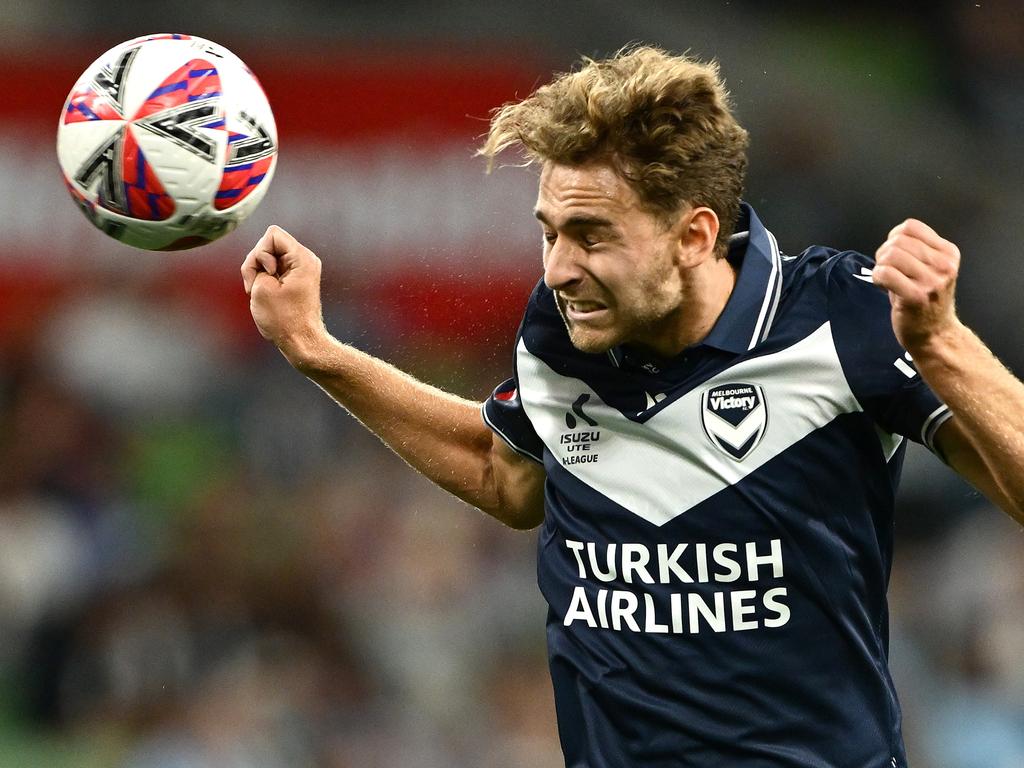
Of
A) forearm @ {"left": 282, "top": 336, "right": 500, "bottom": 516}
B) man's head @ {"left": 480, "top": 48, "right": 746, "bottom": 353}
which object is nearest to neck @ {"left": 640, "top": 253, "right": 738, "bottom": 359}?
man's head @ {"left": 480, "top": 48, "right": 746, "bottom": 353}

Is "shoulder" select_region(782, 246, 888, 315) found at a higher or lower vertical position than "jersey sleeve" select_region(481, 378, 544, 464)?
higher

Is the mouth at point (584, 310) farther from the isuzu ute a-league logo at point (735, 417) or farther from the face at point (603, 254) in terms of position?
the isuzu ute a-league logo at point (735, 417)

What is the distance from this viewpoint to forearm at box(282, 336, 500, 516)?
4379 millimetres

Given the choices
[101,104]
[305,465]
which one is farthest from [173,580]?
[101,104]

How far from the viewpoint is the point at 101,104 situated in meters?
4.08

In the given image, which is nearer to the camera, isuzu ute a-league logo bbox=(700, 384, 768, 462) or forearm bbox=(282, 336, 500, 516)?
isuzu ute a-league logo bbox=(700, 384, 768, 462)

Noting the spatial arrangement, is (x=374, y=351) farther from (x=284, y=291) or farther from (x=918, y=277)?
(x=918, y=277)

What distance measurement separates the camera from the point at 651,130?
3629mm

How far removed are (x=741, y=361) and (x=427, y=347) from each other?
20.9 ft

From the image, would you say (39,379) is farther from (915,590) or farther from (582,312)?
(582,312)

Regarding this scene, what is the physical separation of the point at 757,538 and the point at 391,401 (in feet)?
3.95

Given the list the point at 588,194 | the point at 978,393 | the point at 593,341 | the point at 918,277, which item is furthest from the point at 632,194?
the point at 978,393

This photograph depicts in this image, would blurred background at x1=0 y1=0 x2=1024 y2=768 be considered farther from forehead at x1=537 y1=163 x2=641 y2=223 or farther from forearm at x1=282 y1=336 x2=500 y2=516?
forehead at x1=537 y1=163 x2=641 y2=223

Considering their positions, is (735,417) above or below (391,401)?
below
